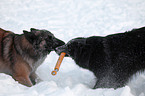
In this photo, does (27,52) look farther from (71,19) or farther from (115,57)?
(71,19)

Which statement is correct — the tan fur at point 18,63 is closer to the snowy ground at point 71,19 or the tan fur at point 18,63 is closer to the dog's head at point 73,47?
the snowy ground at point 71,19

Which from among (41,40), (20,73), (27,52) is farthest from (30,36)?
(20,73)

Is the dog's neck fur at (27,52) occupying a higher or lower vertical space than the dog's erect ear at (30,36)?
lower


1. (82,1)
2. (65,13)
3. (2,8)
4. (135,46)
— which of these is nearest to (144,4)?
(82,1)

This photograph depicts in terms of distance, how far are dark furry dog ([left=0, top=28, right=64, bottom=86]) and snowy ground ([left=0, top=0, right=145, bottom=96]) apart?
0.59 meters

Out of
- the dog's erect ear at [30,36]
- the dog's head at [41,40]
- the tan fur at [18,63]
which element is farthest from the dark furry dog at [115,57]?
the tan fur at [18,63]

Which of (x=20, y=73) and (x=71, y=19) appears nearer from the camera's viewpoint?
(x=20, y=73)

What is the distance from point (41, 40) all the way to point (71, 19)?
175 inches

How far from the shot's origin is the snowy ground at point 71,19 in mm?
4328

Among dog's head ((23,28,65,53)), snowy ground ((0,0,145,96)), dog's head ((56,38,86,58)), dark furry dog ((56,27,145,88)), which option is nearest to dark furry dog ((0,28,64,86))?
dog's head ((23,28,65,53))

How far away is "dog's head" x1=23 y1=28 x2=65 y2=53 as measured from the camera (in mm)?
3650

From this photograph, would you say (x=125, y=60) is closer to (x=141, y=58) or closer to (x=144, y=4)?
(x=141, y=58)

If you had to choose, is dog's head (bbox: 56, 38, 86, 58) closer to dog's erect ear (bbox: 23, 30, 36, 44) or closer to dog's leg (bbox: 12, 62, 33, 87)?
dog's erect ear (bbox: 23, 30, 36, 44)

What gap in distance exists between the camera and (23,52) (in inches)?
145
